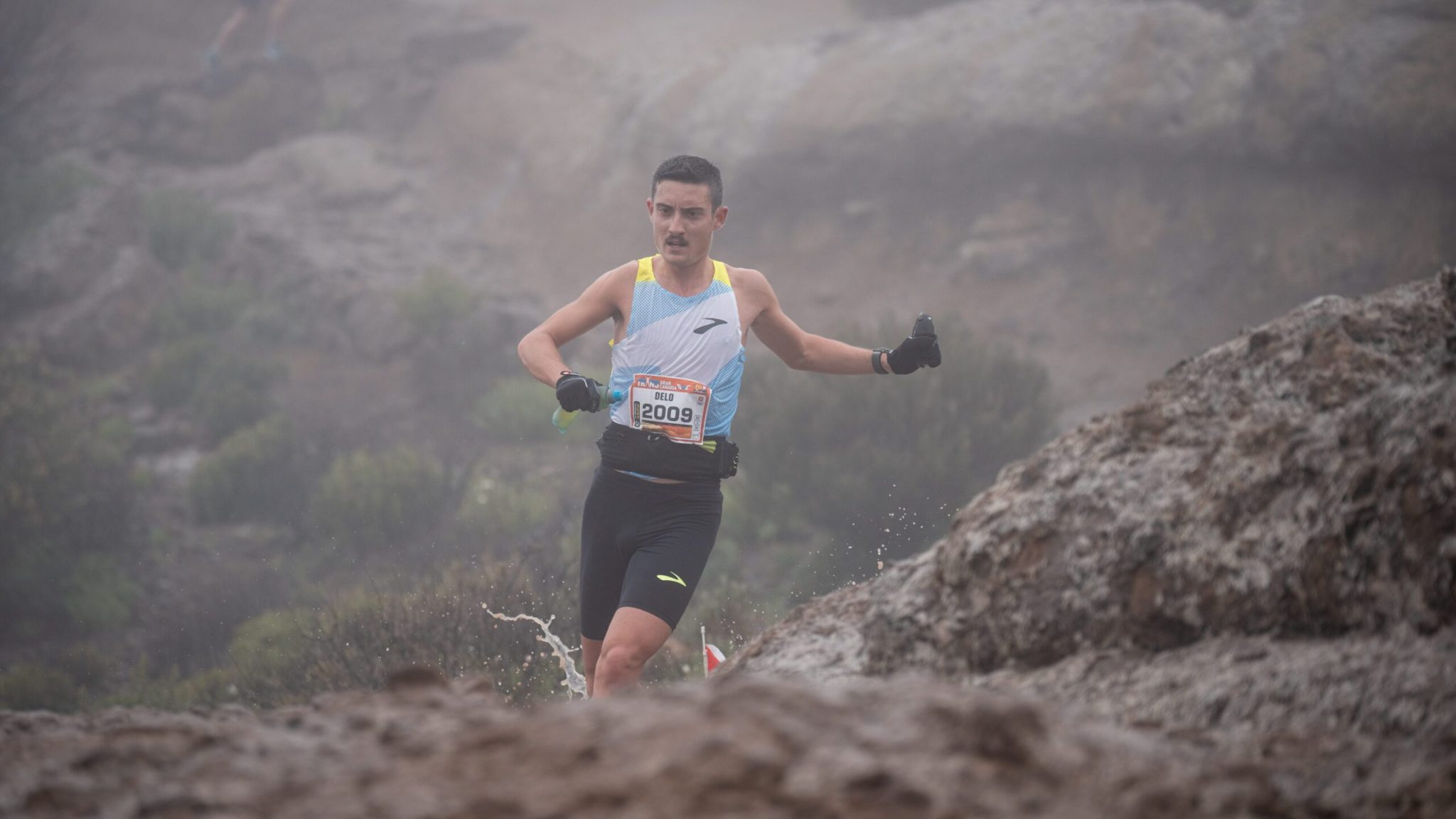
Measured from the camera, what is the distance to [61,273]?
1614 cm

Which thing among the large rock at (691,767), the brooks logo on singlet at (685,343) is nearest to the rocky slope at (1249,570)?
the large rock at (691,767)

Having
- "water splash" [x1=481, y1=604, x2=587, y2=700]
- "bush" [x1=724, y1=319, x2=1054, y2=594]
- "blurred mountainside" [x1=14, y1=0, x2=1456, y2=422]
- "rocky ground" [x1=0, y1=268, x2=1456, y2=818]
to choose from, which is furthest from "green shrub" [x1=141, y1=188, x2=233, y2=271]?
"rocky ground" [x1=0, y1=268, x2=1456, y2=818]

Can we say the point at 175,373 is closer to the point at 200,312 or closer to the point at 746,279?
the point at 200,312

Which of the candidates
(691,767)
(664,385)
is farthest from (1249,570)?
(664,385)

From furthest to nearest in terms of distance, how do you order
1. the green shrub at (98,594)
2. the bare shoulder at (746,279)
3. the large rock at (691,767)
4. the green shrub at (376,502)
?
the green shrub at (376,502) < the green shrub at (98,594) < the bare shoulder at (746,279) < the large rock at (691,767)

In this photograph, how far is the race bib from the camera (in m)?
4.02

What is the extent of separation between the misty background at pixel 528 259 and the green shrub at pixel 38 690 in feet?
0.13

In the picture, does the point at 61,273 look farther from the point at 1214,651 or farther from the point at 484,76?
the point at 1214,651

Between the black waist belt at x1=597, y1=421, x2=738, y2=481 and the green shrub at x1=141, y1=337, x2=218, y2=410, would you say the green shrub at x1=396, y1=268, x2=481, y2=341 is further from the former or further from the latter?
the black waist belt at x1=597, y1=421, x2=738, y2=481

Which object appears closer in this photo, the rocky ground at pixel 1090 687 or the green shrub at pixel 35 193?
the rocky ground at pixel 1090 687

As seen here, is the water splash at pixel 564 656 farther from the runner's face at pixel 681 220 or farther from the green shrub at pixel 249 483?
the green shrub at pixel 249 483

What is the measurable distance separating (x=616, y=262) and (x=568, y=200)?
6.38 feet

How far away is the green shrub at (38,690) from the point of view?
7.77 m

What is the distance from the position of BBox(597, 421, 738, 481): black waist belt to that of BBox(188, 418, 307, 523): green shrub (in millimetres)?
9445
